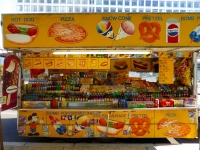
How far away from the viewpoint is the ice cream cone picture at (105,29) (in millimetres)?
4695

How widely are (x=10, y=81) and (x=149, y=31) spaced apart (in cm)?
377

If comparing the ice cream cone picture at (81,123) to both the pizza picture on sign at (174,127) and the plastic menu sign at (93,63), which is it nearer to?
the plastic menu sign at (93,63)

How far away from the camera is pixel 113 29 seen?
15.4 ft

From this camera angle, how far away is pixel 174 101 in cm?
561

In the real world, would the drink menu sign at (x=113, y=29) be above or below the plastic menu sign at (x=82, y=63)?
above

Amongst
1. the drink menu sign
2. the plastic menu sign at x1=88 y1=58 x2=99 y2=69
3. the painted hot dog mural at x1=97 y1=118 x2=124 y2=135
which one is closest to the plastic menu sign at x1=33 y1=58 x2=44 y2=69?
the drink menu sign

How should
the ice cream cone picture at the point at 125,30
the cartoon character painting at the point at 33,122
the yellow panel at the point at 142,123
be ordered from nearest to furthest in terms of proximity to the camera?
the ice cream cone picture at the point at 125,30 → the yellow panel at the point at 142,123 → the cartoon character painting at the point at 33,122

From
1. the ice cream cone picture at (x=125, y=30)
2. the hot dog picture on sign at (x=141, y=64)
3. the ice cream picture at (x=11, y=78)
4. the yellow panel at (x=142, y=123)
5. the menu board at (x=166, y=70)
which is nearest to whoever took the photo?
the ice cream cone picture at (x=125, y=30)

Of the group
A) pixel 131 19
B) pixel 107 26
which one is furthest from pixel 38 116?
pixel 131 19

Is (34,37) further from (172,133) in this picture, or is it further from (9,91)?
(172,133)

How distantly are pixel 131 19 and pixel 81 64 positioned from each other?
220cm

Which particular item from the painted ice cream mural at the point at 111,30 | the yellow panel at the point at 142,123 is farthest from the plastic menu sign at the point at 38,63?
the yellow panel at the point at 142,123

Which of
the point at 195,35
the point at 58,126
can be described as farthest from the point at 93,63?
the point at 195,35

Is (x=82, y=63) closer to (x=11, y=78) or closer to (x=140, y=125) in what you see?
(x=11, y=78)
